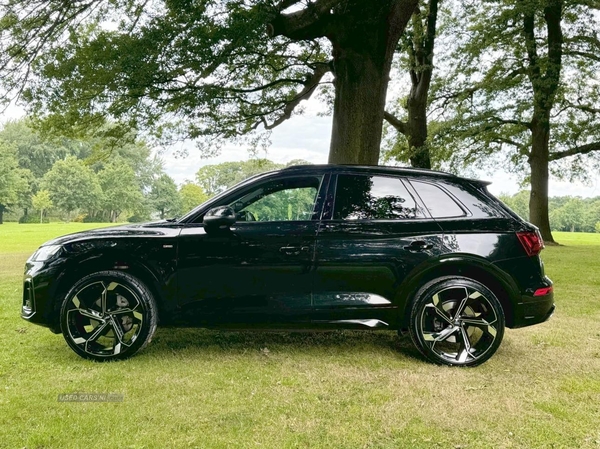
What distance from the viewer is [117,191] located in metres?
50.2

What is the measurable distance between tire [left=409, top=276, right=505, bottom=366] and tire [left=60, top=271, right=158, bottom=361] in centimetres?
240

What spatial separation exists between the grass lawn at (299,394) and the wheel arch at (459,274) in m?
0.50

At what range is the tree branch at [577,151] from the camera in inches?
851

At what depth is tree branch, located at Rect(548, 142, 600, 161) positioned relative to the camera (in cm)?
2161

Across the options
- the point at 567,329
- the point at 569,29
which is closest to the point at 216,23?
the point at 567,329

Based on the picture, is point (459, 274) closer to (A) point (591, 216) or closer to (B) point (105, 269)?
(B) point (105, 269)

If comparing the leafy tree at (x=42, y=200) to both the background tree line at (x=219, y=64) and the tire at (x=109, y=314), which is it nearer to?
the background tree line at (x=219, y=64)

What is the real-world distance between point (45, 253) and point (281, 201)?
88.4 inches

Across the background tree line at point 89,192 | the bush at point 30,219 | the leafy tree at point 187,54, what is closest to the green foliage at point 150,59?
the leafy tree at point 187,54

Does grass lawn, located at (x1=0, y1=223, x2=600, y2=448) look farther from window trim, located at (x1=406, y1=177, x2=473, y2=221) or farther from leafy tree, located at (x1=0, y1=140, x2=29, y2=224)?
leafy tree, located at (x1=0, y1=140, x2=29, y2=224)

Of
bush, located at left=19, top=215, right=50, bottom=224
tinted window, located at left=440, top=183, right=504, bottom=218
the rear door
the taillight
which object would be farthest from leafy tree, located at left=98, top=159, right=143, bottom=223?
the taillight

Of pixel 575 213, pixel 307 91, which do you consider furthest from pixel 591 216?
pixel 307 91

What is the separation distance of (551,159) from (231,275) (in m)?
22.5

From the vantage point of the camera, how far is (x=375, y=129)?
895 cm
